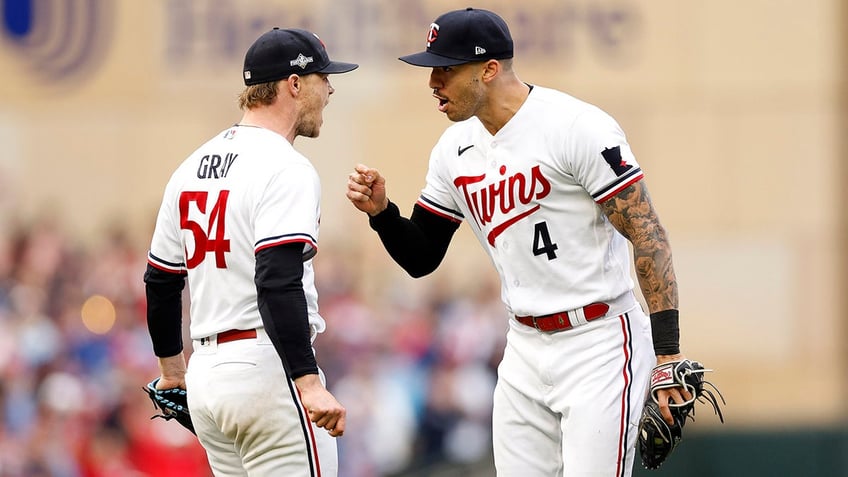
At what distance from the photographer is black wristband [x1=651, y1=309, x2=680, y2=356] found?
4980mm

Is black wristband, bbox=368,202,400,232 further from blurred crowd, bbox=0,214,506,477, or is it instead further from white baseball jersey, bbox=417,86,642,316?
blurred crowd, bbox=0,214,506,477

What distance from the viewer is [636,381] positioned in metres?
5.17

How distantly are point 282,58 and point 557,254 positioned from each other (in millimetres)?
1247

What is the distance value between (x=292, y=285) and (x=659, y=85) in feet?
45.2

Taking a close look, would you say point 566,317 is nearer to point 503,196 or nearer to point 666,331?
point 666,331

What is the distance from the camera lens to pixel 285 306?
15.7 ft

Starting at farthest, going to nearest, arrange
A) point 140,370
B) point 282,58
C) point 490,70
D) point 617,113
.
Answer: point 617,113
point 140,370
point 490,70
point 282,58

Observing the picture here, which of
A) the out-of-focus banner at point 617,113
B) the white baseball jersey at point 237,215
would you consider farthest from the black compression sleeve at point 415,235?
the out-of-focus banner at point 617,113

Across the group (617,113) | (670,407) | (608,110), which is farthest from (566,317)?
(617,113)

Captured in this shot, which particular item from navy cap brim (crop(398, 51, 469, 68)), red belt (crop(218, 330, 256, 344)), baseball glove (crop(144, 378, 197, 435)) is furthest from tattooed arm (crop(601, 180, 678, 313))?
baseball glove (crop(144, 378, 197, 435))

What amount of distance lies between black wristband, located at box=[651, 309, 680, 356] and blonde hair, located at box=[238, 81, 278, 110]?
1.62m

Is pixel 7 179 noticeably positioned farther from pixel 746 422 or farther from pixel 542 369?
pixel 542 369

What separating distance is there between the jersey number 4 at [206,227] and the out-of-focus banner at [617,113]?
1235 centimetres

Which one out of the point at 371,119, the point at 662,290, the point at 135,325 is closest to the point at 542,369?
the point at 662,290
